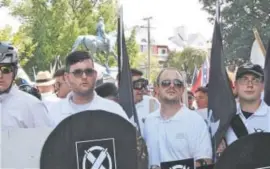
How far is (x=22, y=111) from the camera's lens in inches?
128

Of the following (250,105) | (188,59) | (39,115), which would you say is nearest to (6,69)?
(39,115)

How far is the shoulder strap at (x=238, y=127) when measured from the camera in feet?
11.9

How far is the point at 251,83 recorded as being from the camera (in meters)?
3.83

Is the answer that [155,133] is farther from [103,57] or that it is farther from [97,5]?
[97,5]

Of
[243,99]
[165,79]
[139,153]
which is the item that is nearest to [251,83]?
[243,99]

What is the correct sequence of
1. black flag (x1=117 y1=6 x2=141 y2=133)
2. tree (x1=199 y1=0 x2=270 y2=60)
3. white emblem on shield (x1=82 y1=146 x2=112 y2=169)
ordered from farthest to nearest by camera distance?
tree (x1=199 y1=0 x2=270 y2=60) < black flag (x1=117 y1=6 x2=141 y2=133) < white emblem on shield (x1=82 y1=146 x2=112 y2=169)

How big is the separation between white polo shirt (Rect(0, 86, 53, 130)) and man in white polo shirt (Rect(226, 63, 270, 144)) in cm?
129

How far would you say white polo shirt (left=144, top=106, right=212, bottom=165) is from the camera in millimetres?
3613

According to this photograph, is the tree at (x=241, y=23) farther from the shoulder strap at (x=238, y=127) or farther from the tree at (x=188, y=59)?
the tree at (x=188, y=59)

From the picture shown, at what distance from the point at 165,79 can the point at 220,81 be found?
0.45 m

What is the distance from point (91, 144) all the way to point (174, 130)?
103 centimetres

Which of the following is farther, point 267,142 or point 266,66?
point 266,66

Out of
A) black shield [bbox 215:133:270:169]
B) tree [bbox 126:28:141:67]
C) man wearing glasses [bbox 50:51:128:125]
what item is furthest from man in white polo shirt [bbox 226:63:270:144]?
tree [bbox 126:28:141:67]

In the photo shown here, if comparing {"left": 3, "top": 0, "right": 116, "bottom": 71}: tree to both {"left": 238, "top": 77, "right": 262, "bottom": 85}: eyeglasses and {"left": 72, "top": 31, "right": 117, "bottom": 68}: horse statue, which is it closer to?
{"left": 72, "top": 31, "right": 117, "bottom": 68}: horse statue
